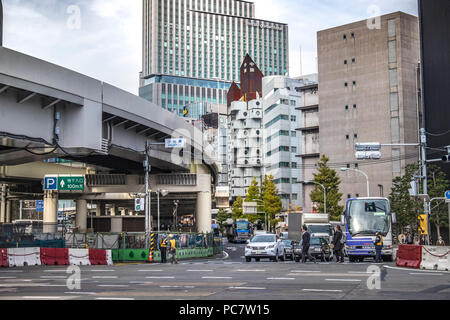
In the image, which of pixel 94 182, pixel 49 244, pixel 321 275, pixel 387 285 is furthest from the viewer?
pixel 94 182

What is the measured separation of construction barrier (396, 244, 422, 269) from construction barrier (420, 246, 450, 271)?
0.32 metres

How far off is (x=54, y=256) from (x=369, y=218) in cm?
1778

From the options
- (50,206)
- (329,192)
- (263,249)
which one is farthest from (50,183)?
(329,192)

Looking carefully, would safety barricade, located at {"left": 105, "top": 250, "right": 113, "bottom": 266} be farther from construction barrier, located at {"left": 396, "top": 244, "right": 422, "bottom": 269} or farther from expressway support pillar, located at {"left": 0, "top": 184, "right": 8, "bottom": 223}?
expressway support pillar, located at {"left": 0, "top": 184, "right": 8, "bottom": 223}

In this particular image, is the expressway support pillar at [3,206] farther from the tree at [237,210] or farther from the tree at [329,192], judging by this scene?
the tree at [237,210]

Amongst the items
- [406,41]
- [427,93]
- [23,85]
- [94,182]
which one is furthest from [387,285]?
[406,41]

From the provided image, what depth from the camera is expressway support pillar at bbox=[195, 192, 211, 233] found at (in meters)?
54.8

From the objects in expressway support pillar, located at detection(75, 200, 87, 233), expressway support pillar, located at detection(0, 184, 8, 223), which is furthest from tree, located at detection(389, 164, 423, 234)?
expressway support pillar, located at detection(0, 184, 8, 223)

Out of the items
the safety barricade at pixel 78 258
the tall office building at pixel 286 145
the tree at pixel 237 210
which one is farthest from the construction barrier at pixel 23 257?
the tree at pixel 237 210

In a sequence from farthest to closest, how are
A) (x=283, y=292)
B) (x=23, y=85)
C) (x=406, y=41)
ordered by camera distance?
1. (x=406, y=41)
2. (x=23, y=85)
3. (x=283, y=292)

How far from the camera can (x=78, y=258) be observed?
116 feet

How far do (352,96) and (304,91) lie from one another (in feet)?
40.7

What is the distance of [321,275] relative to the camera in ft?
70.4

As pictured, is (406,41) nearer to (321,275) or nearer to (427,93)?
(427,93)
